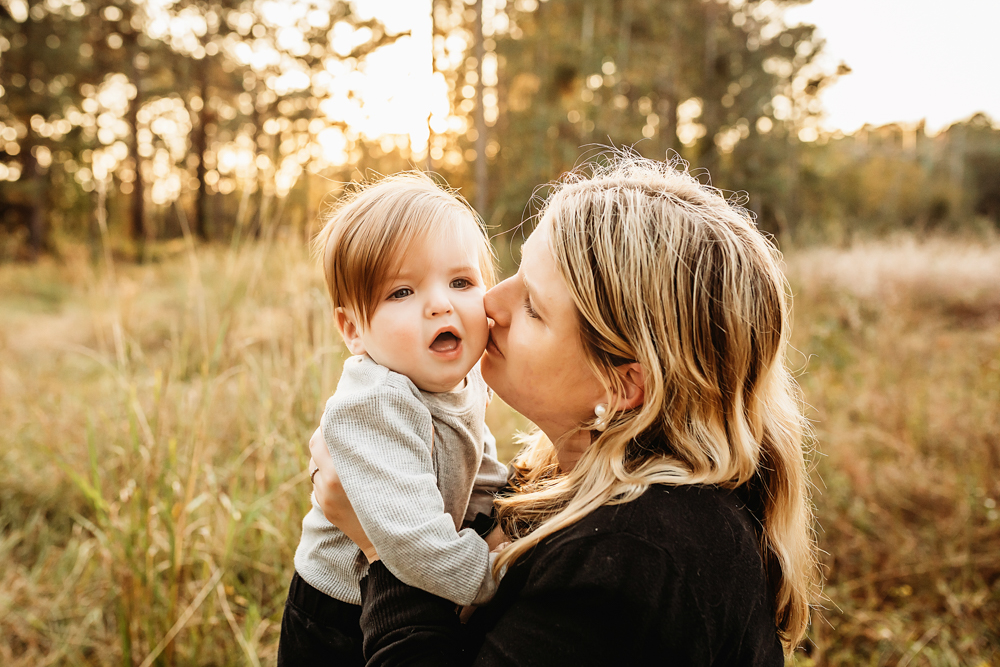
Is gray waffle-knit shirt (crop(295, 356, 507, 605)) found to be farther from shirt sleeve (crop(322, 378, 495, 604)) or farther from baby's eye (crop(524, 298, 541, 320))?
baby's eye (crop(524, 298, 541, 320))

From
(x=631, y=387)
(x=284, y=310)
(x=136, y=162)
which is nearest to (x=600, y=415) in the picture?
(x=631, y=387)

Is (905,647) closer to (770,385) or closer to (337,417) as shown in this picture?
(770,385)

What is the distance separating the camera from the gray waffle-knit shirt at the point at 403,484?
1.12 metres

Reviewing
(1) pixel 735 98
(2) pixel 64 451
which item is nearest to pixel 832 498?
(2) pixel 64 451

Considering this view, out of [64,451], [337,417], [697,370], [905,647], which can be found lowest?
[905,647]

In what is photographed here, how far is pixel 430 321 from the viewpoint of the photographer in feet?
4.35

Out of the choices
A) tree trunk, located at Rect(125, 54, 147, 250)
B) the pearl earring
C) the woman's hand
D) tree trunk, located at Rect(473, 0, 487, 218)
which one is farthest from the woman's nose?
tree trunk, located at Rect(125, 54, 147, 250)

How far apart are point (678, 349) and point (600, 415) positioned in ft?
0.76

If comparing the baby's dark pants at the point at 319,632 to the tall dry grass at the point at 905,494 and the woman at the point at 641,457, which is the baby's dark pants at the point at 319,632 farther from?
the tall dry grass at the point at 905,494

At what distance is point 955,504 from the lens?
3422 mm

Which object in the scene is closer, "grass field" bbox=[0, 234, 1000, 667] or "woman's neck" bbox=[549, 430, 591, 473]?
"woman's neck" bbox=[549, 430, 591, 473]

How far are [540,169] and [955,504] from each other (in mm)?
13688

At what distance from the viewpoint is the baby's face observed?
132 centimetres

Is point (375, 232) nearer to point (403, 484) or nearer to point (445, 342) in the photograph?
point (445, 342)
